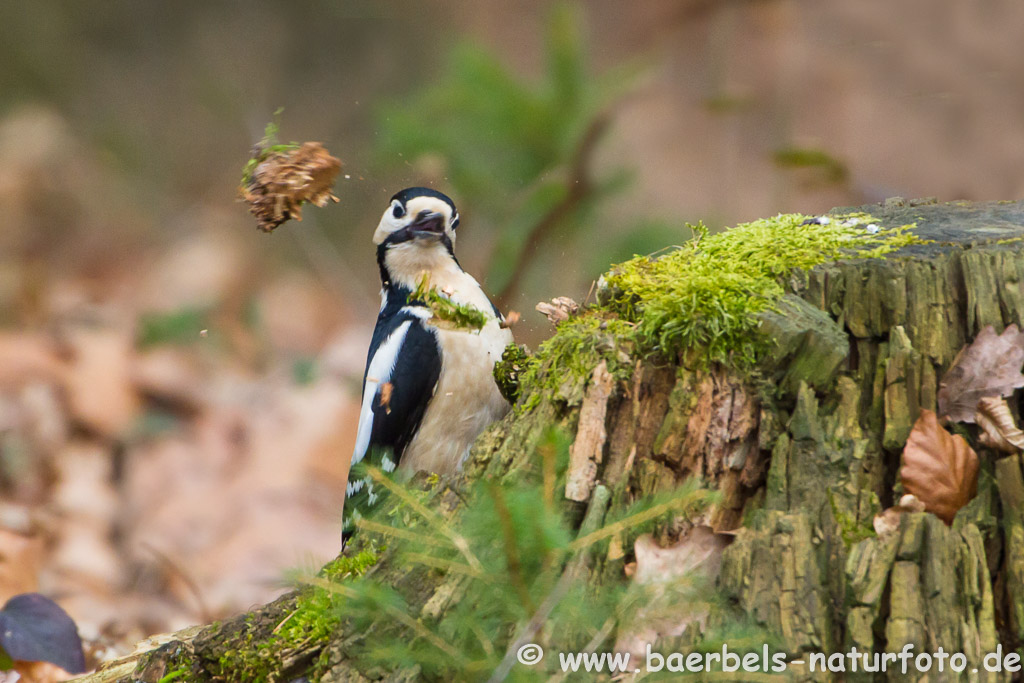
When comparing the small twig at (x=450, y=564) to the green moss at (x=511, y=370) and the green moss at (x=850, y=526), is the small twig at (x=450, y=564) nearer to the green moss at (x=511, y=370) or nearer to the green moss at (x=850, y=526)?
the green moss at (x=850, y=526)

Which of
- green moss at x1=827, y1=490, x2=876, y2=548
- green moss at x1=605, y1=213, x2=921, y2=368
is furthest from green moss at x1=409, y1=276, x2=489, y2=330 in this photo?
green moss at x1=827, y1=490, x2=876, y2=548

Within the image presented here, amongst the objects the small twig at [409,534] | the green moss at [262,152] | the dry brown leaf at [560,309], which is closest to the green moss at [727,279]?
the dry brown leaf at [560,309]

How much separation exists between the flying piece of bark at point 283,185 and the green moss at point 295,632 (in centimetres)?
88

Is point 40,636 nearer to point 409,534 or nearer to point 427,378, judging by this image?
point 427,378

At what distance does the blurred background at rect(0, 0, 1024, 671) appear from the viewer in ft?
11.9

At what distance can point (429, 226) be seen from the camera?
88.4 inches

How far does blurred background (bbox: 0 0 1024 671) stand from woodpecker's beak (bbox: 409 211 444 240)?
3.94 feet

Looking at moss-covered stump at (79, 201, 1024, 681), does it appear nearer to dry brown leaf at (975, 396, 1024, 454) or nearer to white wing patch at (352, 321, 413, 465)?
dry brown leaf at (975, 396, 1024, 454)

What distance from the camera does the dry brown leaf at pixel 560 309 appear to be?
5.38 feet

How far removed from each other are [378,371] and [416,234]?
1.25 ft

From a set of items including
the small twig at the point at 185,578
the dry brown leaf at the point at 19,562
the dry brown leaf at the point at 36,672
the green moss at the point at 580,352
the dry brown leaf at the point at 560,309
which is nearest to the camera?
the green moss at the point at 580,352

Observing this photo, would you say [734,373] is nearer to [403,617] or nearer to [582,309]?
[582,309]

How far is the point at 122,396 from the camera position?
3812 mm

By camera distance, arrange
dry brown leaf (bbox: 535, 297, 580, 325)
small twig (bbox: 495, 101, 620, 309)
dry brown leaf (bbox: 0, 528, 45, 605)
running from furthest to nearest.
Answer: small twig (bbox: 495, 101, 620, 309) < dry brown leaf (bbox: 0, 528, 45, 605) < dry brown leaf (bbox: 535, 297, 580, 325)
